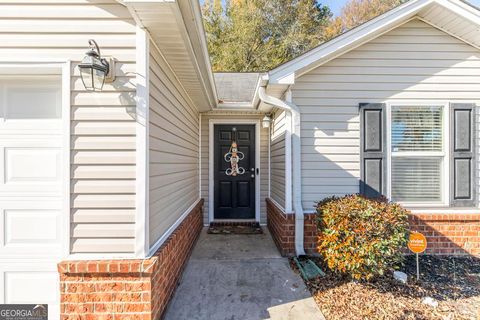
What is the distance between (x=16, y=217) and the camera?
6.95 feet

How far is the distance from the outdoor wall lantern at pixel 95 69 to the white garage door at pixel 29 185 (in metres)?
0.34

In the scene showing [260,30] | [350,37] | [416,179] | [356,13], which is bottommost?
[416,179]

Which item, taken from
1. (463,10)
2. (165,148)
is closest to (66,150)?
(165,148)

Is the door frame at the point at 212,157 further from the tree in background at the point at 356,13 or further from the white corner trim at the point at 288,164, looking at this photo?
the tree in background at the point at 356,13

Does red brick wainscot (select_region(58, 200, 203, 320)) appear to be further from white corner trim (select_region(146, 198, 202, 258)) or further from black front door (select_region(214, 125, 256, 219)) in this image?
black front door (select_region(214, 125, 256, 219))

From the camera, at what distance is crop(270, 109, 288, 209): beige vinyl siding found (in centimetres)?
392

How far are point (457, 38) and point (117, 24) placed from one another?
4.49 m

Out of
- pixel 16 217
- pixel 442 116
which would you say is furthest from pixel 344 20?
pixel 16 217

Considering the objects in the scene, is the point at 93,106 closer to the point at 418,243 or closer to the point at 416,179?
the point at 418,243

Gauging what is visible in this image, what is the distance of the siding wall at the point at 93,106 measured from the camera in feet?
6.56

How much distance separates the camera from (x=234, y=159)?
17.6 ft

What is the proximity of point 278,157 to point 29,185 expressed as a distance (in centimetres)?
332

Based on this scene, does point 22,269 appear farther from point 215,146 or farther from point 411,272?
point 411,272

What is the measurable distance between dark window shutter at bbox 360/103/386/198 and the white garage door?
3.61 m
